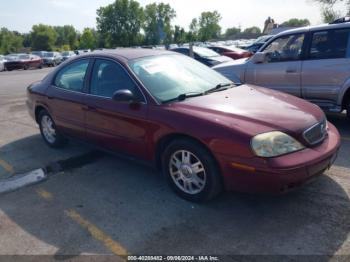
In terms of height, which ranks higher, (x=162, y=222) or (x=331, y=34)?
(x=331, y=34)

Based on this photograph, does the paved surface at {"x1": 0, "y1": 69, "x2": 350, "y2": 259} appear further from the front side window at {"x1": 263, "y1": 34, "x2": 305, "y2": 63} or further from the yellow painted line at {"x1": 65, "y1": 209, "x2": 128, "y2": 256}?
the front side window at {"x1": 263, "y1": 34, "x2": 305, "y2": 63}

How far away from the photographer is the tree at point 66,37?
339 ft

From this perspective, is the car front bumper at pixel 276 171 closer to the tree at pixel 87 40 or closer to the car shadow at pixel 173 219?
the car shadow at pixel 173 219

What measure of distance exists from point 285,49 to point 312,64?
25.8 inches

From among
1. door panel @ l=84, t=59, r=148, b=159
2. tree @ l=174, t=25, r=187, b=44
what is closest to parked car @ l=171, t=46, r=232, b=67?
door panel @ l=84, t=59, r=148, b=159

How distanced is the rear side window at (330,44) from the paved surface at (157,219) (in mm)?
2073

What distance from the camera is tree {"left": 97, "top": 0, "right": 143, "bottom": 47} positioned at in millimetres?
100625

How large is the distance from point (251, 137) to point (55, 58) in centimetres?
3691

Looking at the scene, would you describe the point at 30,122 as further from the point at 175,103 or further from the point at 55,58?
the point at 55,58

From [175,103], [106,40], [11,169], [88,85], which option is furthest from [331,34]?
[106,40]

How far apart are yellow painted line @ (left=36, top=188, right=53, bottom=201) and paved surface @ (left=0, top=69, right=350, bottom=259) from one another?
0.04ft

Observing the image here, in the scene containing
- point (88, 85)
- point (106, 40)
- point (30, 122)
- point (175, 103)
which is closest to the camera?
point (175, 103)

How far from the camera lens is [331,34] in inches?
239

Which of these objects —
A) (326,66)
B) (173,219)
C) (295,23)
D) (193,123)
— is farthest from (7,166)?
(295,23)
